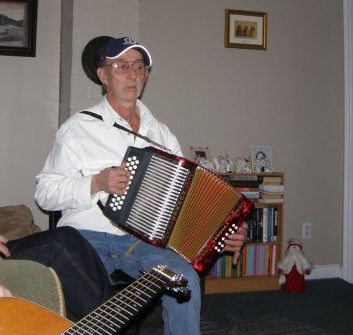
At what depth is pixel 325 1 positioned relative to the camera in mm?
3293

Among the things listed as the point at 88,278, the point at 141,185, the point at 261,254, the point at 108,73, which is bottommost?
the point at 261,254

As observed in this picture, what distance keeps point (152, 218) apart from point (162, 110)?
1.58 m

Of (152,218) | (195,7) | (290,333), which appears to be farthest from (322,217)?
(152,218)

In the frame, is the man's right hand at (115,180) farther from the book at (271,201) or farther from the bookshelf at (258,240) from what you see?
the book at (271,201)

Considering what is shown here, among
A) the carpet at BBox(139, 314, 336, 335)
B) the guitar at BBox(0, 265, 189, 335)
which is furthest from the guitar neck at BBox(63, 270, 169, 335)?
the carpet at BBox(139, 314, 336, 335)

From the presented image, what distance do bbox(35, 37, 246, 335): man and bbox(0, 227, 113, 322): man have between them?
0.27 meters

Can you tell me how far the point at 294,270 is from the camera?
2.99 meters

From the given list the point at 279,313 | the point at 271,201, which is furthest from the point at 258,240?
the point at 279,313

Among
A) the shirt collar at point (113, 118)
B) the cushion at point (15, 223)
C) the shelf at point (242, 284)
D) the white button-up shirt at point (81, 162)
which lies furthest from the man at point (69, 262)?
the shelf at point (242, 284)

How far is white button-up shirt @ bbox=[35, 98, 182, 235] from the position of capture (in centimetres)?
167

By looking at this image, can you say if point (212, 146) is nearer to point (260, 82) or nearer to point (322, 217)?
point (260, 82)

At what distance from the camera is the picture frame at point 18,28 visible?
2.83m

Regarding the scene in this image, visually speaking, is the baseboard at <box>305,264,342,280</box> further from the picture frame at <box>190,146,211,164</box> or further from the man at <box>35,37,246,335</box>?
the man at <box>35,37,246,335</box>

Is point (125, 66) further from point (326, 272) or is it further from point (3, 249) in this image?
point (326, 272)
